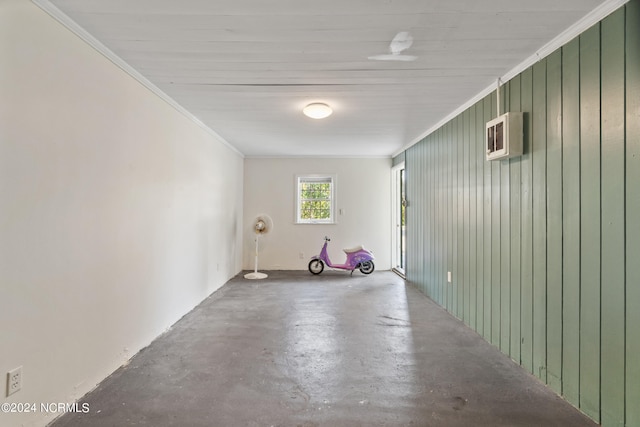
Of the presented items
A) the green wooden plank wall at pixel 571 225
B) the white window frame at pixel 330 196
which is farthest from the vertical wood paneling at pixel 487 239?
the white window frame at pixel 330 196

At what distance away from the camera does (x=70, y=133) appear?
1.76 m

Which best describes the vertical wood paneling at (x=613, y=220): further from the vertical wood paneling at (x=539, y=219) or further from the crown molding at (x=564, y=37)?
the vertical wood paneling at (x=539, y=219)

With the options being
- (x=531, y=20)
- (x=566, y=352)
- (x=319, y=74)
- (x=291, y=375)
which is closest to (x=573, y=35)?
(x=531, y=20)

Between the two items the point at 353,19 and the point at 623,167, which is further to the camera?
the point at 353,19

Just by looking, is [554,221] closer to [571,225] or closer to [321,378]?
[571,225]

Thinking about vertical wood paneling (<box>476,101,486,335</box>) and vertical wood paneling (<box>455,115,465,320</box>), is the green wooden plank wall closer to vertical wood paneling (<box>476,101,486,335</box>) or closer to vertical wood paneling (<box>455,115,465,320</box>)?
vertical wood paneling (<box>476,101,486,335</box>)

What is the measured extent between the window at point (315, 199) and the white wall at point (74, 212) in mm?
3303

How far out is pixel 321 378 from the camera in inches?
83.4

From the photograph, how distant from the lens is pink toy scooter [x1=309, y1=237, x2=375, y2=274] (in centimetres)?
559

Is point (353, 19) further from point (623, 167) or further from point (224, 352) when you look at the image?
point (224, 352)

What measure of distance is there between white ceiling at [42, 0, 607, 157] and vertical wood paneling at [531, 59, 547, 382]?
11.3 inches

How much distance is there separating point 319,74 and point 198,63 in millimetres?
897

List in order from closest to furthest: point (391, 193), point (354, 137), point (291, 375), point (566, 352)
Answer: point (566, 352)
point (291, 375)
point (354, 137)
point (391, 193)

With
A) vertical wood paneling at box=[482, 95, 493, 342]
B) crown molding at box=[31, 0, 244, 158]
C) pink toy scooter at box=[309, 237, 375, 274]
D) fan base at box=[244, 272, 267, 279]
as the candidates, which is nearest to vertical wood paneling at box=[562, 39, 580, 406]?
vertical wood paneling at box=[482, 95, 493, 342]
